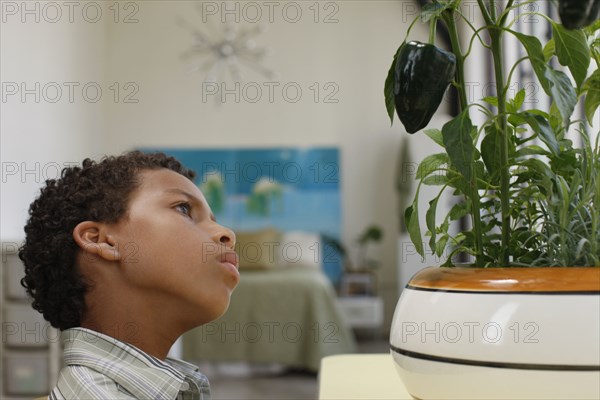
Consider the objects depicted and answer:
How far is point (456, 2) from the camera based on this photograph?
0.70 meters

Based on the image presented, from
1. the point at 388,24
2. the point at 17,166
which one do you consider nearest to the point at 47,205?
the point at 17,166

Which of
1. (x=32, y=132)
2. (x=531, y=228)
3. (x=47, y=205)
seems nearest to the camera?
(x=531, y=228)

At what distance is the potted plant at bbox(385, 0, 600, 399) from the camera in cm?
62

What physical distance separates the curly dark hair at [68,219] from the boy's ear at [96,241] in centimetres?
1

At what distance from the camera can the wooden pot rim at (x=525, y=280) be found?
0.62 metres

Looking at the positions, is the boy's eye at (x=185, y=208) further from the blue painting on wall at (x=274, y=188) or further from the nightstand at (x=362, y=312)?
the blue painting on wall at (x=274, y=188)

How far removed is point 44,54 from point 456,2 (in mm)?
4706

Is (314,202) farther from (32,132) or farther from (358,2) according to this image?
(32,132)

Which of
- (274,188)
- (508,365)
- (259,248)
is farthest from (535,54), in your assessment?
(274,188)

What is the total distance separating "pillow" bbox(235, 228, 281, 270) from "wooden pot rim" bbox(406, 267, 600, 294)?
17.0 feet

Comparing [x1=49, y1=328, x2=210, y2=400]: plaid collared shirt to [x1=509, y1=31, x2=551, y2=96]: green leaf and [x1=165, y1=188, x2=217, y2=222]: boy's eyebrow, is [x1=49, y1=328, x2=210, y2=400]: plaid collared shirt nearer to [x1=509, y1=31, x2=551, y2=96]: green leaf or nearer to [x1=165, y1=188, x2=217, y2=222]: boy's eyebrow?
[x1=165, y1=188, x2=217, y2=222]: boy's eyebrow

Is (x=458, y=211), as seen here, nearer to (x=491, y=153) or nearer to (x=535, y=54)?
(x=491, y=153)

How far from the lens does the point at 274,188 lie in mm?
7141

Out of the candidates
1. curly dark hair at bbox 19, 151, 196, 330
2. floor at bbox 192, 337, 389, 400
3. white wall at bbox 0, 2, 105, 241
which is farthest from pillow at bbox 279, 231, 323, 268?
curly dark hair at bbox 19, 151, 196, 330
